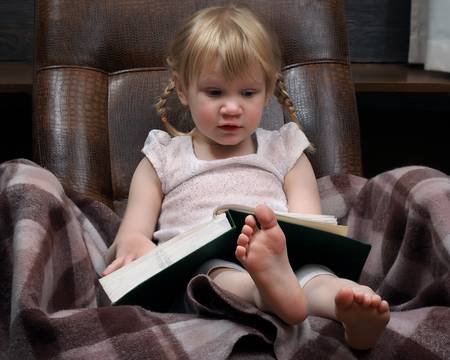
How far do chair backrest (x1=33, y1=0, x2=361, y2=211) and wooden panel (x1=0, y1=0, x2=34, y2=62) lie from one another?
1.99ft

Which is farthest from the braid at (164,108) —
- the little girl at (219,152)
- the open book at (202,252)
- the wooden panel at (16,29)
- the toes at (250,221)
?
the wooden panel at (16,29)

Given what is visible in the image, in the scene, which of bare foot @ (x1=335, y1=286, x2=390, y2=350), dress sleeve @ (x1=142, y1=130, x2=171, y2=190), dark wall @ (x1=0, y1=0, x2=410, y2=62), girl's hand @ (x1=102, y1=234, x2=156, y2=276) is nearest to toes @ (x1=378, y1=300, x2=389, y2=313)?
bare foot @ (x1=335, y1=286, x2=390, y2=350)

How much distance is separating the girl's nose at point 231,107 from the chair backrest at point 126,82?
0.90ft

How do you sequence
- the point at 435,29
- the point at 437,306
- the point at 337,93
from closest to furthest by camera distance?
the point at 437,306, the point at 337,93, the point at 435,29

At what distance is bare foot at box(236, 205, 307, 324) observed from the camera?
0.94 metres

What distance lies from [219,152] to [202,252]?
36cm

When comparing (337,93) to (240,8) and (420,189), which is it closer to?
(240,8)

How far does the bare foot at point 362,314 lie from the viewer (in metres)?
0.90

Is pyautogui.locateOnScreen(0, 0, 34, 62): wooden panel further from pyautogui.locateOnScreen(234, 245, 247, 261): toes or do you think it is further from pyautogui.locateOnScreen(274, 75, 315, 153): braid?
pyautogui.locateOnScreen(234, 245, 247, 261): toes

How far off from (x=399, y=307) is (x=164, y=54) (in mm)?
760

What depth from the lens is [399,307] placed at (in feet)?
3.63

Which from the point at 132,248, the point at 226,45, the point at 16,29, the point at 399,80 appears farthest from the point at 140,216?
Result: the point at 16,29

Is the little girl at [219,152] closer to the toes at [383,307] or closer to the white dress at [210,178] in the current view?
the white dress at [210,178]

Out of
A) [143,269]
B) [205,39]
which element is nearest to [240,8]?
[205,39]
